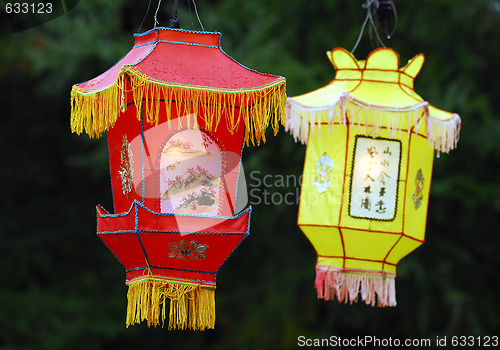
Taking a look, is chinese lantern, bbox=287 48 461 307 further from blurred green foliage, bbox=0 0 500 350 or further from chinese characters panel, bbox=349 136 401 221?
blurred green foliage, bbox=0 0 500 350

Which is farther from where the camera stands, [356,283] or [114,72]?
[356,283]

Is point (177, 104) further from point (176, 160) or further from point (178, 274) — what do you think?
point (178, 274)

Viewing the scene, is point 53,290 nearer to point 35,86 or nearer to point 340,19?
point 35,86

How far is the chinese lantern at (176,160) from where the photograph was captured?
4375 millimetres

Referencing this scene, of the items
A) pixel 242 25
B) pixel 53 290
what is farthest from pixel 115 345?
pixel 242 25

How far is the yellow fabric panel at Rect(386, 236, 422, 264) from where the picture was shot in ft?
17.5

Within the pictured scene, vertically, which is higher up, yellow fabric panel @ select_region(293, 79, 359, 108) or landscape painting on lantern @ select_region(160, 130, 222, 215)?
yellow fabric panel @ select_region(293, 79, 359, 108)

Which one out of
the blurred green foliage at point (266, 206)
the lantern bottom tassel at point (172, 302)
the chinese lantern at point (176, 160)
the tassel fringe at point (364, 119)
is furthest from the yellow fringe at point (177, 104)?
the blurred green foliage at point (266, 206)

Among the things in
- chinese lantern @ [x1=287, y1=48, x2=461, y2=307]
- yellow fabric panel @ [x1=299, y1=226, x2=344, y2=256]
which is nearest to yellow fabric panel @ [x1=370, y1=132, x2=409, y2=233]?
chinese lantern @ [x1=287, y1=48, x2=461, y2=307]

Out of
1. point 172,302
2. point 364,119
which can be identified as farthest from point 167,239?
point 364,119

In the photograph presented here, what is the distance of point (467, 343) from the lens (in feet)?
32.3

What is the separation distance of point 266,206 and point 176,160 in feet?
20.0

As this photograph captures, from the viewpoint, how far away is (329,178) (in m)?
5.37

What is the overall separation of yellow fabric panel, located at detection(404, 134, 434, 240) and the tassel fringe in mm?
75
